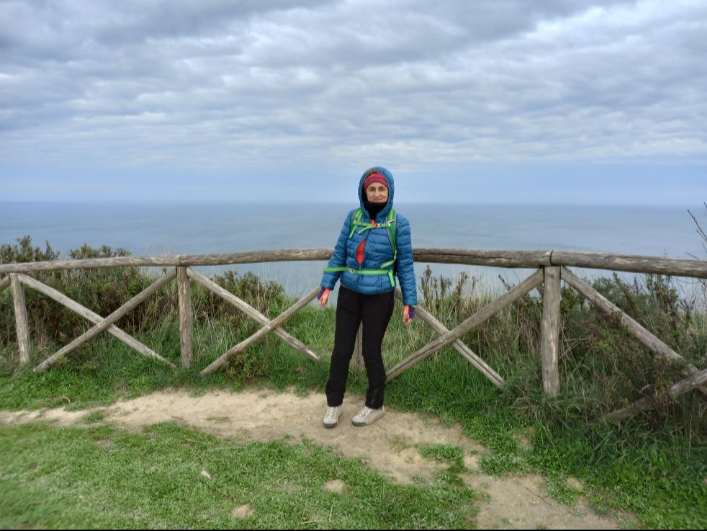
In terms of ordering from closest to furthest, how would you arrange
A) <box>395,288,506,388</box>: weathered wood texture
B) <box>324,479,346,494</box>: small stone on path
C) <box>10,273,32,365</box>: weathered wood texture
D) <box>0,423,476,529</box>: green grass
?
<box>0,423,476,529</box>: green grass, <box>324,479,346,494</box>: small stone on path, <box>395,288,506,388</box>: weathered wood texture, <box>10,273,32,365</box>: weathered wood texture

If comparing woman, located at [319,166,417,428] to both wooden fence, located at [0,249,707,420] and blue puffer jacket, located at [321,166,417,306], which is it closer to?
blue puffer jacket, located at [321,166,417,306]

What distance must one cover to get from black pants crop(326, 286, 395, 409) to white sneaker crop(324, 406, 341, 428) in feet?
0.14

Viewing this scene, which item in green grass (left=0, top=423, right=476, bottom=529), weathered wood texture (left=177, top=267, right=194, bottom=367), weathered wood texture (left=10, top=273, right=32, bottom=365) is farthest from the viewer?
weathered wood texture (left=10, top=273, right=32, bottom=365)

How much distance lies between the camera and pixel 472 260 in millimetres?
4172

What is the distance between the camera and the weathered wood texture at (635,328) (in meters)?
3.32

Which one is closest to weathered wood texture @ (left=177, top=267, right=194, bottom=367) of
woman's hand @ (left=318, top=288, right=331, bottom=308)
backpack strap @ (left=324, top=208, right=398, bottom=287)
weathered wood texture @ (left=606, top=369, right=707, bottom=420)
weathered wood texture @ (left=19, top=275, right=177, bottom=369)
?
weathered wood texture @ (left=19, top=275, right=177, bottom=369)

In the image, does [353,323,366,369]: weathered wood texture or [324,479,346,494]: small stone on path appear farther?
[353,323,366,369]: weathered wood texture

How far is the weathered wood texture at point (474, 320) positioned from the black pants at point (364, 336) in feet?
1.45

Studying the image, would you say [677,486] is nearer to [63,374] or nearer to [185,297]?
[185,297]

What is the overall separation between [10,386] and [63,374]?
1.68ft

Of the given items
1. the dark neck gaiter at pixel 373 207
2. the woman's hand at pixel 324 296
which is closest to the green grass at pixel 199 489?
the woman's hand at pixel 324 296

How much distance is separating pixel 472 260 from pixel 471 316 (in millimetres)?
535

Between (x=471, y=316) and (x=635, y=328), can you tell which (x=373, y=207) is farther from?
(x=635, y=328)

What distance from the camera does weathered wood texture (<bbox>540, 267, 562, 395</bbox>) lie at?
383cm
